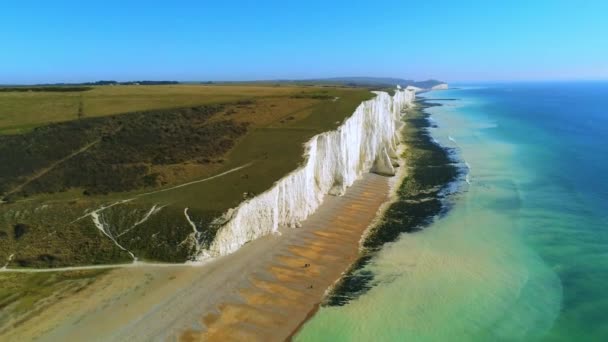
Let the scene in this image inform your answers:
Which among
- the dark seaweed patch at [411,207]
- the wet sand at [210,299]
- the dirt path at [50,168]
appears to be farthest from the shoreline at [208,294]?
the dirt path at [50,168]

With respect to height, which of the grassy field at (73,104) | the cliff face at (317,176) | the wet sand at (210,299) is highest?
the grassy field at (73,104)

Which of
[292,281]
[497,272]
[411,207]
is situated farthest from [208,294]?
[411,207]

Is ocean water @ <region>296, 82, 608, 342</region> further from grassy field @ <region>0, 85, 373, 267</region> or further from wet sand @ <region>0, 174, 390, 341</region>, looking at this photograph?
grassy field @ <region>0, 85, 373, 267</region>

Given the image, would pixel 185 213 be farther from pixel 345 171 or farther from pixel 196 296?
pixel 345 171

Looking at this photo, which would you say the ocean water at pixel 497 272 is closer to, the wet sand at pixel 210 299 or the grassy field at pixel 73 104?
the wet sand at pixel 210 299

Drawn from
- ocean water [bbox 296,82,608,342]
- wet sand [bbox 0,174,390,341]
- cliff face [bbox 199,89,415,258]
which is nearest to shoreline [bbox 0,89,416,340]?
wet sand [bbox 0,174,390,341]

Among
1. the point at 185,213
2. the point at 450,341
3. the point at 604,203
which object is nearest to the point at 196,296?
the point at 185,213
